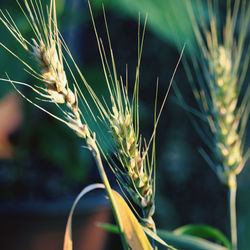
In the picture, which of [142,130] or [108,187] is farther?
[142,130]

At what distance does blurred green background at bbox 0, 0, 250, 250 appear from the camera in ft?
2.66

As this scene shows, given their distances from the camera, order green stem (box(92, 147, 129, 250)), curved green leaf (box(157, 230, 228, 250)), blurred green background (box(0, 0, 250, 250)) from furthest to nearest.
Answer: blurred green background (box(0, 0, 250, 250)) → curved green leaf (box(157, 230, 228, 250)) → green stem (box(92, 147, 129, 250))

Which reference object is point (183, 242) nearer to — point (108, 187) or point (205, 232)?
point (205, 232)

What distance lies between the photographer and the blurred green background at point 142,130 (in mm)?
810

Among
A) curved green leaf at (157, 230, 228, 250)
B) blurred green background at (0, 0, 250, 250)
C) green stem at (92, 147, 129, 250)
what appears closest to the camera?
green stem at (92, 147, 129, 250)

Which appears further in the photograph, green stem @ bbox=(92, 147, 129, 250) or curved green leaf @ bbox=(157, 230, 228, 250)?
curved green leaf @ bbox=(157, 230, 228, 250)

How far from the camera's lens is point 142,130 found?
120 cm

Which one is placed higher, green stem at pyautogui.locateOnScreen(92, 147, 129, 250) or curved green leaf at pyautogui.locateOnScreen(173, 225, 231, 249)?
green stem at pyautogui.locateOnScreen(92, 147, 129, 250)

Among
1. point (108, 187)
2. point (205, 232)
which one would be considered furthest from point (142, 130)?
point (108, 187)

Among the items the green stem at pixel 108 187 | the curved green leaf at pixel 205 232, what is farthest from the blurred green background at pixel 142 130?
the green stem at pixel 108 187

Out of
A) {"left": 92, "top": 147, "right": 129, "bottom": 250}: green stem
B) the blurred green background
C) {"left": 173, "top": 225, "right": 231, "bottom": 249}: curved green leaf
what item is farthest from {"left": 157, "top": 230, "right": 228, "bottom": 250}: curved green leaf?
the blurred green background

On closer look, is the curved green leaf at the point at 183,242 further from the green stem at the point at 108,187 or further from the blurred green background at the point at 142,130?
the blurred green background at the point at 142,130

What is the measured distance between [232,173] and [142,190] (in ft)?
0.46

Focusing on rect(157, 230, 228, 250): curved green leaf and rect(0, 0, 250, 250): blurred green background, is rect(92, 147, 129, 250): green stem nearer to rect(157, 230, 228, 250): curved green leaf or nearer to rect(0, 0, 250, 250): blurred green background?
rect(157, 230, 228, 250): curved green leaf
